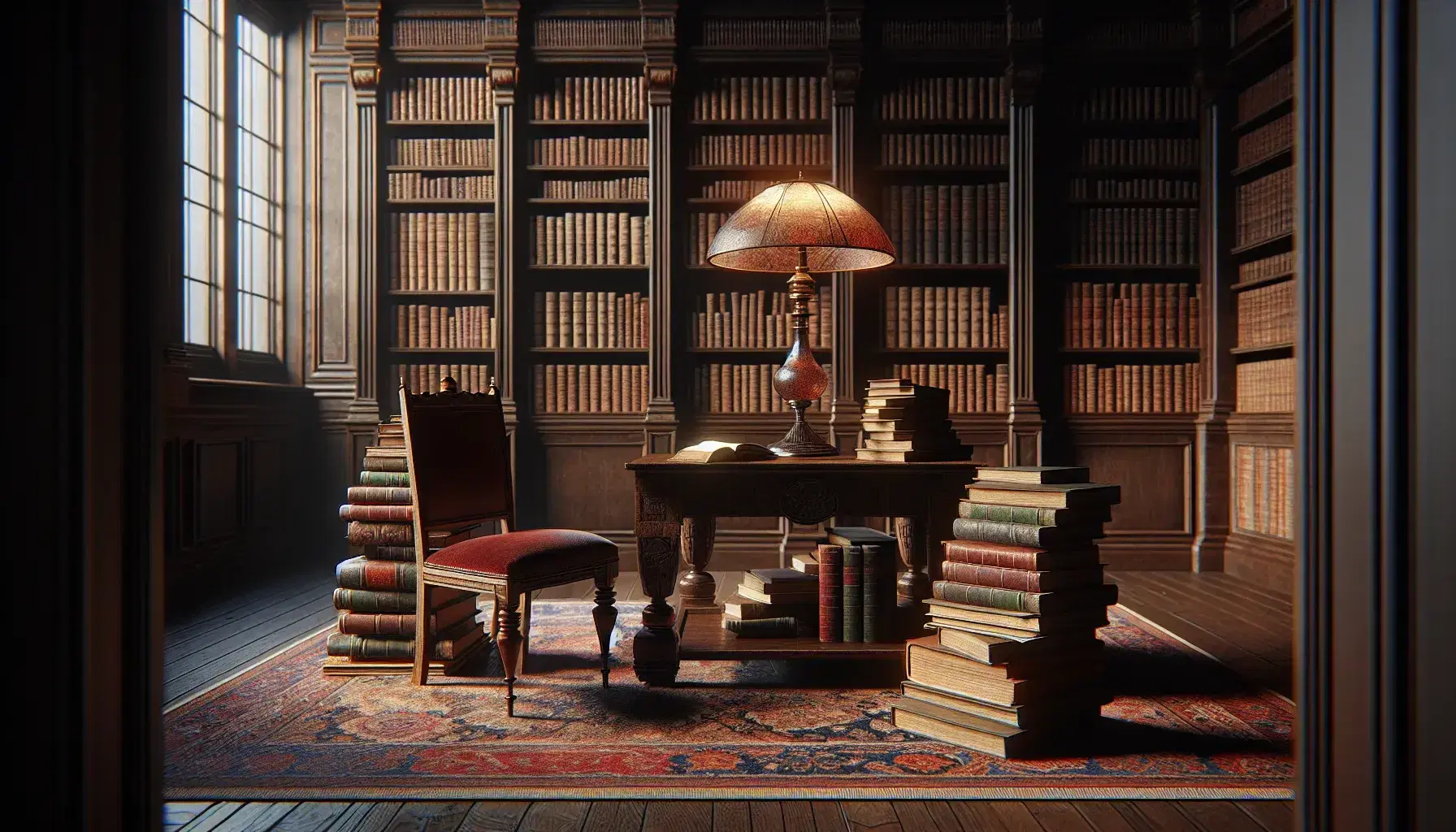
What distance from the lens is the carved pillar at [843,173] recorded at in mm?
4973

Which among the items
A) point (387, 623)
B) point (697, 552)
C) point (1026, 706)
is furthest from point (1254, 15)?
point (387, 623)

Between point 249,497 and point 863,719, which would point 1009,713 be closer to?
point 863,719

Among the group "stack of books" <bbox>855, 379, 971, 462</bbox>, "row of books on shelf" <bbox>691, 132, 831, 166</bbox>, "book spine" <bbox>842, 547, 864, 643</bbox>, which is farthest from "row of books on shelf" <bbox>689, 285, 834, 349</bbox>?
"book spine" <bbox>842, 547, 864, 643</bbox>

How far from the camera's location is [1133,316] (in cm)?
509

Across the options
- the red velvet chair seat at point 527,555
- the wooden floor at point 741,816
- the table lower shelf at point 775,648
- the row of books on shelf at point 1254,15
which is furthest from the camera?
the row of books on shelf at point 1254,15

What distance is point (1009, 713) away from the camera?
2270 millimetres

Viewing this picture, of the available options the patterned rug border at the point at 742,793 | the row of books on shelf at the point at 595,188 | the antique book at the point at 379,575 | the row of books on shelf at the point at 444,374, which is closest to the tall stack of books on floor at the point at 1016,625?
the patterned rug border at the point at 742,793

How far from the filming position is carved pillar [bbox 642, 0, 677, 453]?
5.05 metres

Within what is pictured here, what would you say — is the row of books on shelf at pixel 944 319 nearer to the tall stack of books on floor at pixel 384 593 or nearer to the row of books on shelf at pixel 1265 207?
the row of books on shelf at pixel 1265 207

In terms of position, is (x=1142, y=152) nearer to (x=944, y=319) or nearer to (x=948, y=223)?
(x=948, y=223)

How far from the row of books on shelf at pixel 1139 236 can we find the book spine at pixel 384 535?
12.7 feet
